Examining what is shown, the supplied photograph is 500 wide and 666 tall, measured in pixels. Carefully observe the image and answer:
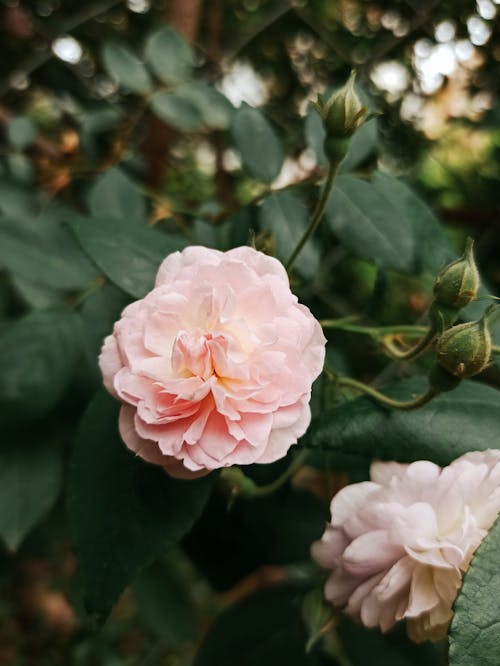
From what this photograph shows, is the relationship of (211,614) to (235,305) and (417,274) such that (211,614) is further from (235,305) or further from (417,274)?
(235,305)

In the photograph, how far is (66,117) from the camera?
3.82ft

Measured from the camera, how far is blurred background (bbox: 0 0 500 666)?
67 cm

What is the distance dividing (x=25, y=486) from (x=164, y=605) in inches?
10.3

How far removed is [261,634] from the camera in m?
0.65

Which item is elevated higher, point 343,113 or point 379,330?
point 343,113

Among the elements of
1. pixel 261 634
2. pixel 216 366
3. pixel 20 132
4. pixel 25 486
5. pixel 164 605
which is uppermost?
pixel 216 366

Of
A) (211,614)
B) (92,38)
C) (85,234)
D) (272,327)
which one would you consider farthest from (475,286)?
(211,614)

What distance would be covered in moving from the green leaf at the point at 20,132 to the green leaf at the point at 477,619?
2.46 ft

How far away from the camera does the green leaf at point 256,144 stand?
62cm

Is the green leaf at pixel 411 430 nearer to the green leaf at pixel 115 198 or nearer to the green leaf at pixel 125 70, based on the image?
the green leaf at pixel 115 198

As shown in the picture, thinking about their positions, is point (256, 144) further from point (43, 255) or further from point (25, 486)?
point (25, 486)

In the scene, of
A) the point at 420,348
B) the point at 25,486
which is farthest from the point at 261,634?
the point at 420,348

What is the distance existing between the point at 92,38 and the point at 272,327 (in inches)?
34.8

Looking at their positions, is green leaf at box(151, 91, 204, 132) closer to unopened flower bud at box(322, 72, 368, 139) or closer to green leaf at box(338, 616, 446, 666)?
unopened flower bud at box(322, 72, 368, 139)
